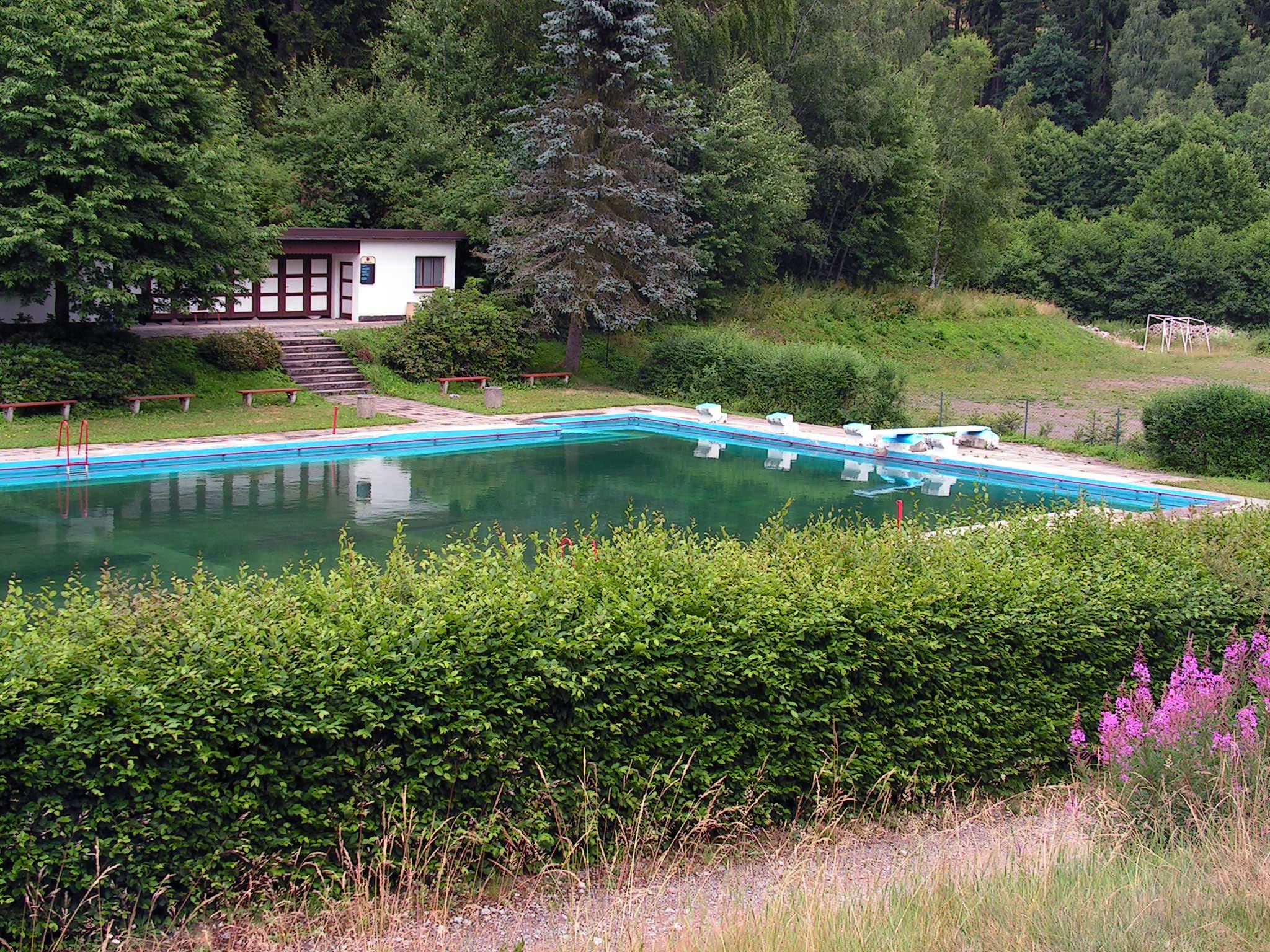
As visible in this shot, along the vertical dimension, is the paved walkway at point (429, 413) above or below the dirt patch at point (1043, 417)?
below

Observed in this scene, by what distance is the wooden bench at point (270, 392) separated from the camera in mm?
26984

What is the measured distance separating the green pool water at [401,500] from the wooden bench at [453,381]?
499 centimetres

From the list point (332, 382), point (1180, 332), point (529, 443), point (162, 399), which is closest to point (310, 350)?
point (332, 382)

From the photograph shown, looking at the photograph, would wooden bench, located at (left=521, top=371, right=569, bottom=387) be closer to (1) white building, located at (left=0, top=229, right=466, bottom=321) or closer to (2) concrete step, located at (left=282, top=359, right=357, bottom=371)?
(1) white building, located at (left=0, top=229, right=466, bottom=321)

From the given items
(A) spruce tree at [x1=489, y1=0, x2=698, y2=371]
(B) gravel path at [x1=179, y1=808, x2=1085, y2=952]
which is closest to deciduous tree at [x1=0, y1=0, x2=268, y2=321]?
(A) spruce tree at [x1=489, y1=0, x2=698, y2=371]

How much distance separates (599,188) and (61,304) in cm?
1213

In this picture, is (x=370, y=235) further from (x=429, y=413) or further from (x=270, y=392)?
(x=429, y=413)

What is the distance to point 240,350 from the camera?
2797 cm

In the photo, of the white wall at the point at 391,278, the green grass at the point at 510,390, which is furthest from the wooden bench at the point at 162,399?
the white wall at the point at 391,278

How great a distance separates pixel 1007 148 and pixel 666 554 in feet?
158

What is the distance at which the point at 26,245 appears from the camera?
22391 mm

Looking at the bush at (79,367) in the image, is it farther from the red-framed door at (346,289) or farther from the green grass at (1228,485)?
the green grass at (1228,485)

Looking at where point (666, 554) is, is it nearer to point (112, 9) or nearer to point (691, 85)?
point (112, 9)

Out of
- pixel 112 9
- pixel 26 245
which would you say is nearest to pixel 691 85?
pixel 112 9
